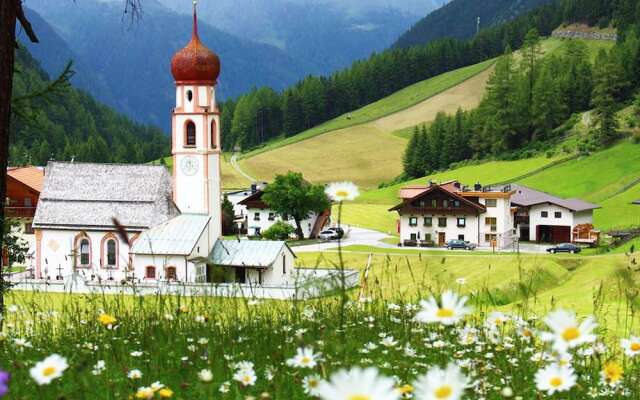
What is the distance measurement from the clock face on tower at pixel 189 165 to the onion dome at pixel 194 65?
4.30 m

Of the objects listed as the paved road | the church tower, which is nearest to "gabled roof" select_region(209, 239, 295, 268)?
the church tower

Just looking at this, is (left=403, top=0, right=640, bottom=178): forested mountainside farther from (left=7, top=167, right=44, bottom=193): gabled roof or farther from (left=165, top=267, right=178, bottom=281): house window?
(left=165, top=267, right=178, bottom=281): house window

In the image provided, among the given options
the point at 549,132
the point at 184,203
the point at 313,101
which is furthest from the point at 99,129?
the point at 184,203

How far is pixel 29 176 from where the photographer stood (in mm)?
63000

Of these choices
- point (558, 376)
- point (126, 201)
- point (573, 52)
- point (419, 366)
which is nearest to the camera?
point (558, 376)

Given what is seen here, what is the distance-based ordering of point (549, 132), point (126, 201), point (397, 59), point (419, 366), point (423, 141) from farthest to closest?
point (397, 59), point (423, 141), point (549, 132), point (126, 201), point (419, 366)

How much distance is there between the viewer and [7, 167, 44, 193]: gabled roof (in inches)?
2436

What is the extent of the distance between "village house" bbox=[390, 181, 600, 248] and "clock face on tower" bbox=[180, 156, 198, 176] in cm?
1690

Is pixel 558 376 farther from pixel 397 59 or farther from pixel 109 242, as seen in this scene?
pixel 397 59

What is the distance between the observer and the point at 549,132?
10656cm

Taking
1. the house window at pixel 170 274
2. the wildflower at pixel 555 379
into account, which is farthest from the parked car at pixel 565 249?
the wildflower at pixel 555 379

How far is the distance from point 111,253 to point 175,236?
4.73 m

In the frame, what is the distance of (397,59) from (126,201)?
126737 millimetres

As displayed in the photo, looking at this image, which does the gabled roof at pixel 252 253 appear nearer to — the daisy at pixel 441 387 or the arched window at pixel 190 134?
the arched window at pixel 190 134
